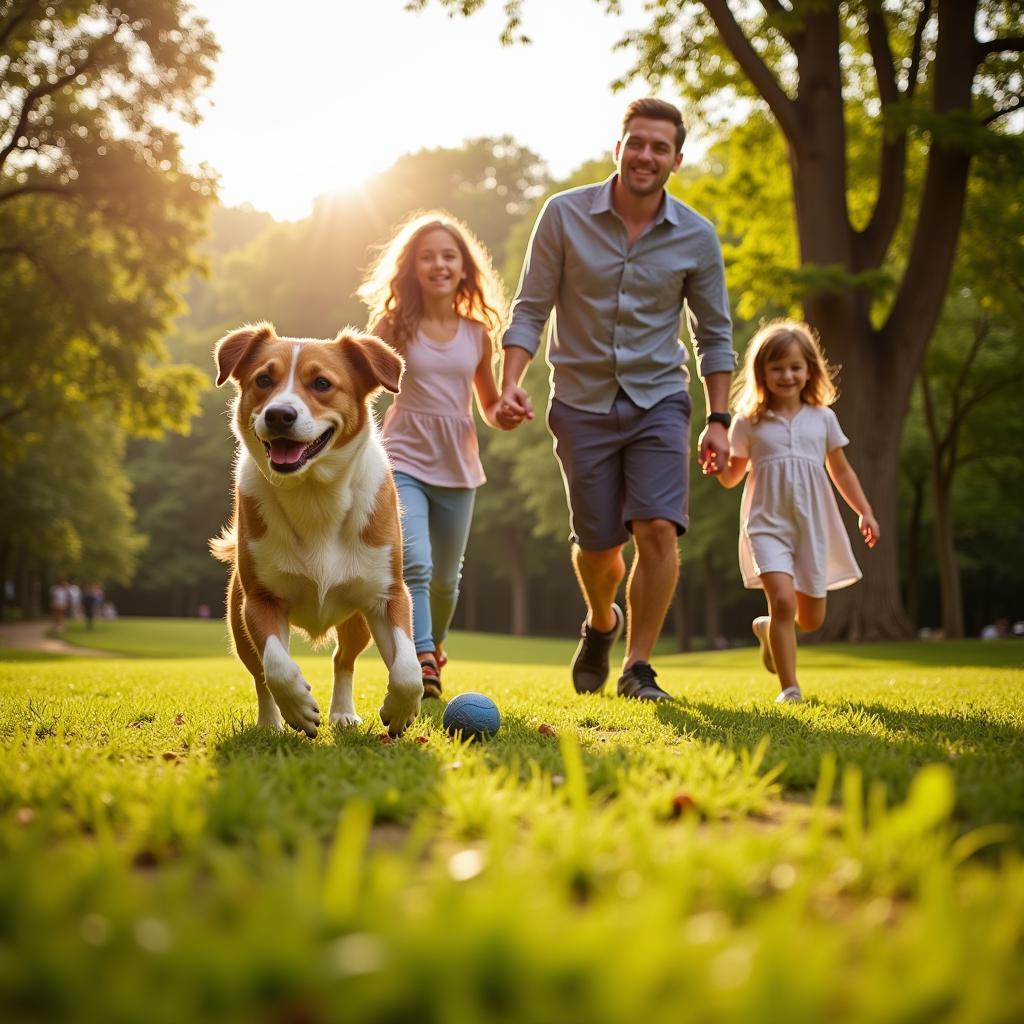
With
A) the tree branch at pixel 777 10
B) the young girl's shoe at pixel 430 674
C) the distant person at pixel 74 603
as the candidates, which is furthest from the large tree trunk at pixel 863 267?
the distant person at pixel 74 603

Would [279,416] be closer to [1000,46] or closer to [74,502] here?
[1000,46]

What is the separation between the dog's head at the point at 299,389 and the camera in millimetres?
4102

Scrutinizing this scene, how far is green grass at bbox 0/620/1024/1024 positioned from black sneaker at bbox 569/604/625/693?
10.3 ft

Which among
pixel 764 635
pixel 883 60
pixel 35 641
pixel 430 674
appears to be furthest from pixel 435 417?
pixel 35 641

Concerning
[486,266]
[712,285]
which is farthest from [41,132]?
[712,285]

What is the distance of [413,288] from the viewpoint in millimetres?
6965

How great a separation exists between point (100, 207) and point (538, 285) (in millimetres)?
15820

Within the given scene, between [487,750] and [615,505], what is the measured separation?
319 cm

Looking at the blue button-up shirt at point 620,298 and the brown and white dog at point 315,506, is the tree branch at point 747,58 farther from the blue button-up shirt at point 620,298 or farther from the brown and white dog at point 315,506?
the brown and white dog at point 315,506

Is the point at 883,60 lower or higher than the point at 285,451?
higher

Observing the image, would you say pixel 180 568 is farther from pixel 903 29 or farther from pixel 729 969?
pixel 729 969

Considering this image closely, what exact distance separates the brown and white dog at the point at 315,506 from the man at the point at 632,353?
1.94 meters

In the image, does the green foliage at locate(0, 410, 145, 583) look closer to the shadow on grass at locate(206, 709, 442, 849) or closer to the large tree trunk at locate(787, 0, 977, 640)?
the large tree trunk at locate(787, 0, 977, 640)

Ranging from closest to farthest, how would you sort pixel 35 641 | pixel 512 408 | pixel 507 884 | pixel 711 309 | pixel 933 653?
1. pixel 507 884
2. pixel 512 408
3. pixel 711 309
4. pixel 933 653
5. pixel 35 641
